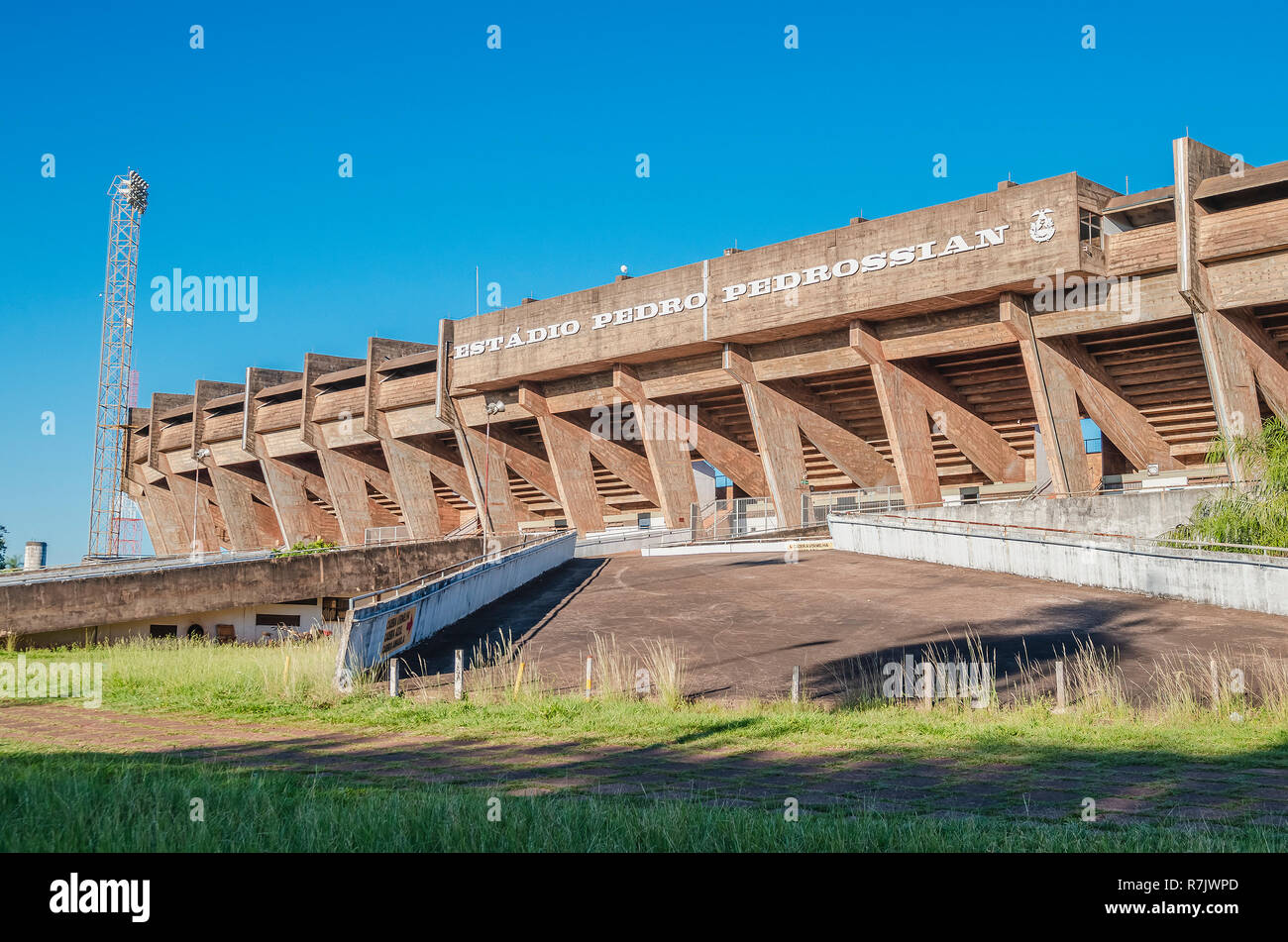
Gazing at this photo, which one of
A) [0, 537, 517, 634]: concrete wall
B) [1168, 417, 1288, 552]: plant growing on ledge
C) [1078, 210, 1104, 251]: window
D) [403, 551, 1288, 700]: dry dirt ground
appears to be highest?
[1078, 210, 1104, 251]: window

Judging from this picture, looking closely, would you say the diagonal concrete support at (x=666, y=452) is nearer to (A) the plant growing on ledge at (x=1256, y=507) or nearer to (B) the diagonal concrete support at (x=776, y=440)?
(B) the diagonal concrete support at (x=776, y=440)

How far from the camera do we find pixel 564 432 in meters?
51.7

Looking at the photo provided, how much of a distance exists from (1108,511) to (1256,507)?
899 cm

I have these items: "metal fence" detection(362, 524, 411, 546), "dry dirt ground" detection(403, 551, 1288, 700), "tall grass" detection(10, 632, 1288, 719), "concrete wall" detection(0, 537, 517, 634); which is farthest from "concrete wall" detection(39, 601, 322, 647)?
"metal fence" detection(362, 524, 411, 546)

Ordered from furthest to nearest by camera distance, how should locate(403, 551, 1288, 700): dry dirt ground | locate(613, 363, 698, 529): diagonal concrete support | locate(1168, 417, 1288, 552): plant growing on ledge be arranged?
locate(613, 363, 698, 529): diagonal concrete support
locate(1168, 417, 1288, 552): plant growing on ledge
locate(403, 551, 1288, 700): dry dirt ground

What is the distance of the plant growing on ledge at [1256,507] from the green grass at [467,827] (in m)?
15.4

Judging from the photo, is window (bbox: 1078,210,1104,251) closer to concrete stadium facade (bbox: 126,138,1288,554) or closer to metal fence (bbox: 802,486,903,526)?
concrete stadium facade (bbox: 126,138,1288,554)

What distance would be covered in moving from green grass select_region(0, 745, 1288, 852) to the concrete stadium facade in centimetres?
2653

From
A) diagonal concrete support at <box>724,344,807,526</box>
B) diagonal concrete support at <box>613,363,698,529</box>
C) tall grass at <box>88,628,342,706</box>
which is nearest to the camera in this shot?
tall grass at <box>88,628,342,706</box>

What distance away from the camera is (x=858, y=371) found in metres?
43.0

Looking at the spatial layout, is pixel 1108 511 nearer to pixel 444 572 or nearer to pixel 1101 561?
pixel 1101 561

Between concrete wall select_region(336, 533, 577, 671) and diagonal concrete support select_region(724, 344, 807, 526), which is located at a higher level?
diagonal concrete support select_region(724, 344, 807, 526)

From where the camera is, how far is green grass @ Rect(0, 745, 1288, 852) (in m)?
5.99
